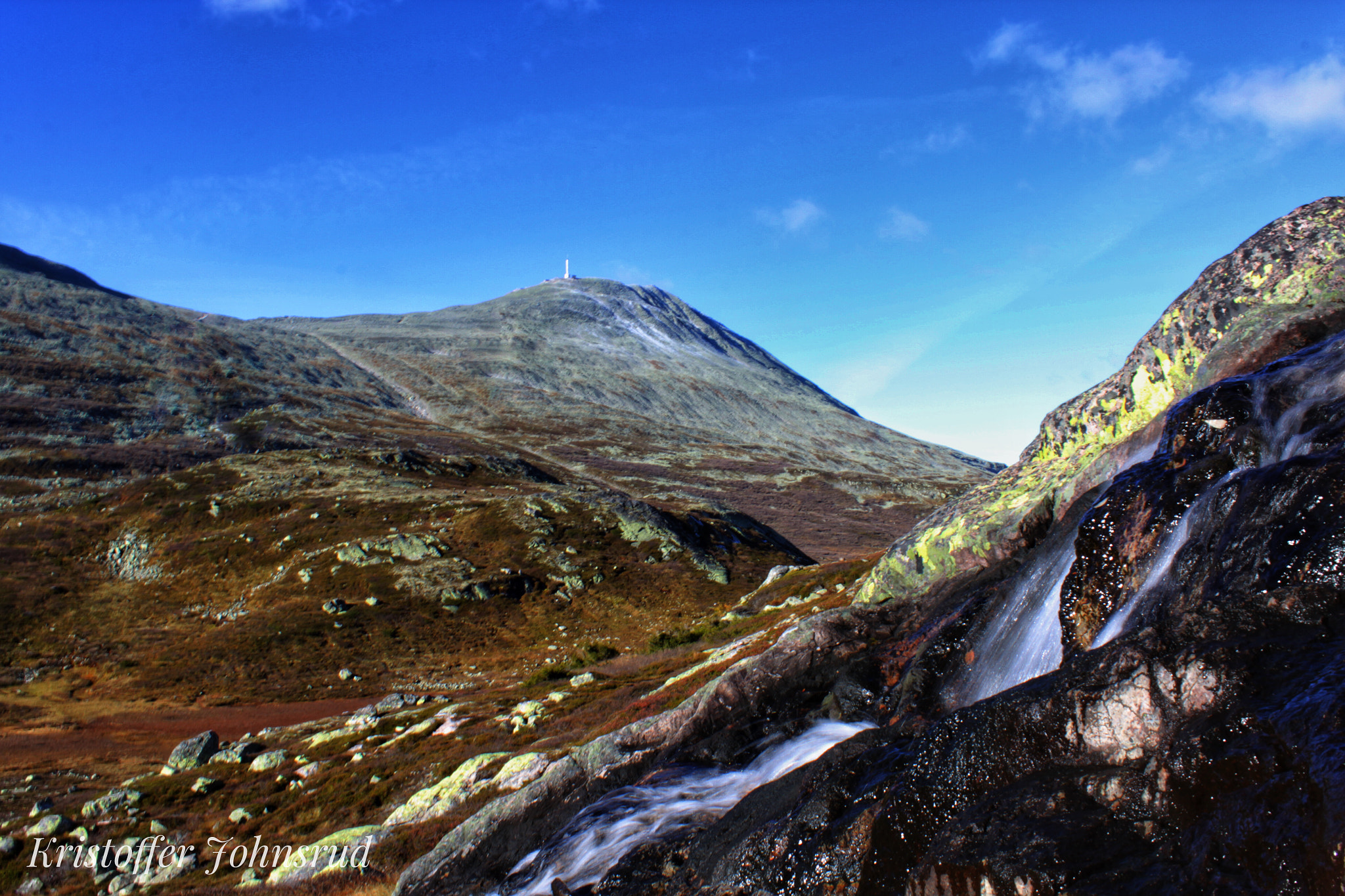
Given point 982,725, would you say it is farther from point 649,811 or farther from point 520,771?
point 520,771

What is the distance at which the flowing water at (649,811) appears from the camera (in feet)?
44.5

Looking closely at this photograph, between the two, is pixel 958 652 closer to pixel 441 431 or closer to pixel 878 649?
pixel 878 649

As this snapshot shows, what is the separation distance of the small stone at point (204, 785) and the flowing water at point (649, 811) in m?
17.9

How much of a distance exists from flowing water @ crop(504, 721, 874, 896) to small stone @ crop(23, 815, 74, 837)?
58.8 feet

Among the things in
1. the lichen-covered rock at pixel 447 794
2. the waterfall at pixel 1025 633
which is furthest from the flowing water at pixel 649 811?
the lichen-covered rock at pixel 447 794

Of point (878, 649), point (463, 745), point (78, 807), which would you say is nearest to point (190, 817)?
point (78, 807)

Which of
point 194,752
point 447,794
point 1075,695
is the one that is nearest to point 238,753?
point 194,752

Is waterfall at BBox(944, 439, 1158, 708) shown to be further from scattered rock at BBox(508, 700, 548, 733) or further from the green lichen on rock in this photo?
scattered rock at BBox(508, 700, 548, 733)

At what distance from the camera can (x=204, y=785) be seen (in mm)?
25797

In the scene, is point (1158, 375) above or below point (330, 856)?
above

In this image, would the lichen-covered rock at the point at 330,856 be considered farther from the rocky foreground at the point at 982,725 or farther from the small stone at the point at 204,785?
the small stone at the point at 204,785

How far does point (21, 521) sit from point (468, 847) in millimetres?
80564

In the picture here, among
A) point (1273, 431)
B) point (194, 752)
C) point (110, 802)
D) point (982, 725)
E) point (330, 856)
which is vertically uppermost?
point (1273, 431)

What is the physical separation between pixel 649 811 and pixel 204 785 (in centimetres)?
2066
